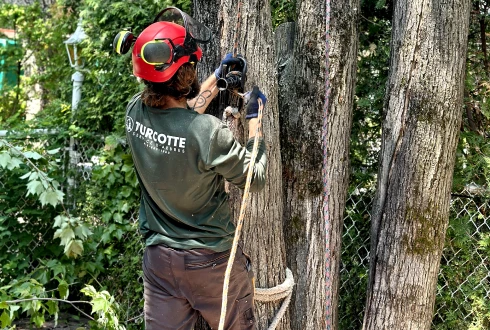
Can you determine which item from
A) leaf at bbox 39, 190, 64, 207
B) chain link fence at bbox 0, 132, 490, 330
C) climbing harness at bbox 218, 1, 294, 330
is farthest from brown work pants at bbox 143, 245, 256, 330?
leaf at bbox 39, 190, 64, 207

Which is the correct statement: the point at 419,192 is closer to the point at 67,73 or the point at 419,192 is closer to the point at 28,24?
the point at 67,73

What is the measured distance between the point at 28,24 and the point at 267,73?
240 inches

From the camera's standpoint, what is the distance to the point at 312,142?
3.49m

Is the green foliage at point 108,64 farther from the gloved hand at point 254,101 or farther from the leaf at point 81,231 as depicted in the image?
the gloved hand at point 254,101

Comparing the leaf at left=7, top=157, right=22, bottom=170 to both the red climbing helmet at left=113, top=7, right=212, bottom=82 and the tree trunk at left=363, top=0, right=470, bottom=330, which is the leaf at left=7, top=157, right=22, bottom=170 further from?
the tree trunk at left=363, top=0, right=470, bottom=330

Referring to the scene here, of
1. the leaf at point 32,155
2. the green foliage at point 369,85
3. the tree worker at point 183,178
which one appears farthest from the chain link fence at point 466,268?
the leaf at point 32,155

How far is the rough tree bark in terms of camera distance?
3178 millimetres

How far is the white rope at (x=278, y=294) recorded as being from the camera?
10.8 feet

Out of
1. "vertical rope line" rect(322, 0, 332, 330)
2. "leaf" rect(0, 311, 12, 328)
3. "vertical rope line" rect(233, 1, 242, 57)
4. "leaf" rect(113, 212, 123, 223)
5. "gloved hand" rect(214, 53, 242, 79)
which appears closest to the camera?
"gloved hand" rect(214, 53, 242, 79)

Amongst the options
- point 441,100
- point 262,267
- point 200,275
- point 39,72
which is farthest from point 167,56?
point 39,72

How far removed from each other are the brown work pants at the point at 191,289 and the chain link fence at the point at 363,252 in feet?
4.65

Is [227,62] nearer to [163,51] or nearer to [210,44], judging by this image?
[210,44]

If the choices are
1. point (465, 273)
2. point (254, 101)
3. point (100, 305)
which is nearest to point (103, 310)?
point (100, 305)

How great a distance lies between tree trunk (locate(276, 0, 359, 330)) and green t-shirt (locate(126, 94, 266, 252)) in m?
0.64
